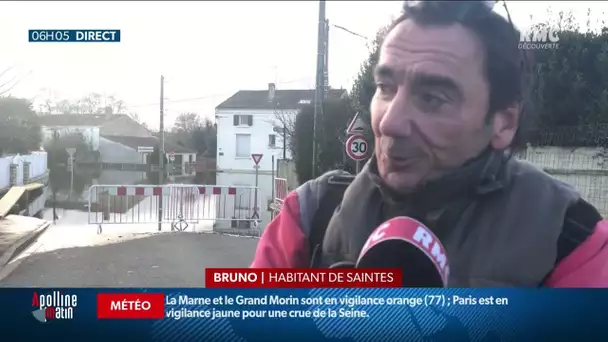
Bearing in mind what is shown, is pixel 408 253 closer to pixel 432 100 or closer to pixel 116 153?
pixel 432 100

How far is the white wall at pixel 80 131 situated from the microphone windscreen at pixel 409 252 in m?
1.19

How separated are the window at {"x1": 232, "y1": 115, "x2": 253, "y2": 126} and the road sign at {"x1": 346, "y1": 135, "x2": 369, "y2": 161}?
416 millimetres

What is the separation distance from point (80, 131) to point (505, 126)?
169 cm

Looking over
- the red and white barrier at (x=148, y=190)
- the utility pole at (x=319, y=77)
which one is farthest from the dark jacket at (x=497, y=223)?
the red and white barrier at (x=148, y=190)

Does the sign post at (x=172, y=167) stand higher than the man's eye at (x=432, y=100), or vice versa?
the man's eye at (x=432, y=100)

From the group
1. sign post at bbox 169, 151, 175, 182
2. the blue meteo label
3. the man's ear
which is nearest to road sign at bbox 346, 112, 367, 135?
the man's ear

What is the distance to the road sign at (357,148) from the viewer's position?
2.02m

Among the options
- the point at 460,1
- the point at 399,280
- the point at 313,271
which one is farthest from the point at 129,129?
the point at 460,1

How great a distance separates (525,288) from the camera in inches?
77.0

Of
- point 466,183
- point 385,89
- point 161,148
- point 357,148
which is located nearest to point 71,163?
point 161,148

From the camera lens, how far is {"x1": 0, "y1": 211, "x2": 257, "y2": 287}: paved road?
2102 mm

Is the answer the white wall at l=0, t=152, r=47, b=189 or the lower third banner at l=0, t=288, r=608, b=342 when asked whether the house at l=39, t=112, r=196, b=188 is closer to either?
the white wall at l=0, t=152, r=47, b=189

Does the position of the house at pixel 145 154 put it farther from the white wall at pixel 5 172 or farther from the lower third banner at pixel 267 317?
the lower third banner at pixel 267 317

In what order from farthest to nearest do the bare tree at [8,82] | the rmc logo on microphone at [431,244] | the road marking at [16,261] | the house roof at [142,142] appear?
the house roof at [142,142] → the road marking at [16,261] → the bare tree at [8,82] → the rmc logo on microphone at [431,244]
